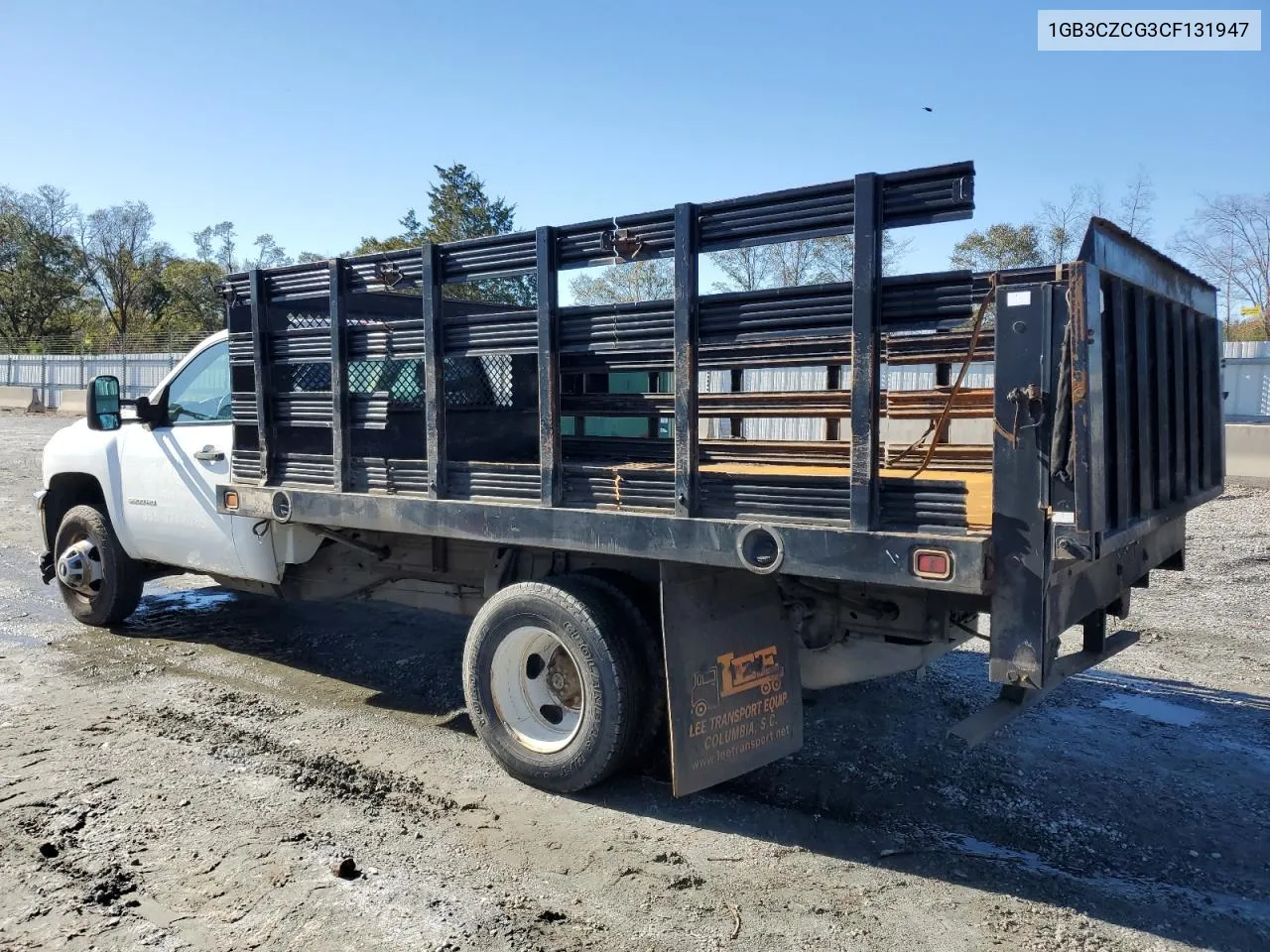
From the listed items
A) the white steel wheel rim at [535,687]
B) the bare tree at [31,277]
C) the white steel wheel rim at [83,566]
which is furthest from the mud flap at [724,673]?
the bare tree at [31,277]

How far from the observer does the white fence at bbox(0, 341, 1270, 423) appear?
8.28 m

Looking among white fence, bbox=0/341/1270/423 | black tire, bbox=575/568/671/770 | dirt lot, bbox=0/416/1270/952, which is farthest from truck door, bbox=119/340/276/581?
white fence, bbox=0/341/1270/423

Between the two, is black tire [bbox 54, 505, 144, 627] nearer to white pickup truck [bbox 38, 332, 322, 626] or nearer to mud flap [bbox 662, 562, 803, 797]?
white pickup truck [bbox 38, 332, 322, 626]

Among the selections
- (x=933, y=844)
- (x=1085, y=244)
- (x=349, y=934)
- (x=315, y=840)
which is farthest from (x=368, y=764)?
(x=1085, y=244)

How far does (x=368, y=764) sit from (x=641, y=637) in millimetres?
1483

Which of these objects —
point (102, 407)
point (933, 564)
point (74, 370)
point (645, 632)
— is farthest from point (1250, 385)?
point (74, 370)

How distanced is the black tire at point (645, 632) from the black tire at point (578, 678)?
46mm

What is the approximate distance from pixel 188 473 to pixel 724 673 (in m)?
3.77

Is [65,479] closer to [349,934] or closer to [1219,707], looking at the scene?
[349,934]

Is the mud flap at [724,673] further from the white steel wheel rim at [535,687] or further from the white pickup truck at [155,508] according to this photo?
the white pickup truck at [155,508]

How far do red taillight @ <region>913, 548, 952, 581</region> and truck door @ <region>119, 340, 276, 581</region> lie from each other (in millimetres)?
4059

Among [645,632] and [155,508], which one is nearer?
[645,632]

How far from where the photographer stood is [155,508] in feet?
20.4

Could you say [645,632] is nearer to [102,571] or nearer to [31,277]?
[102,571]
